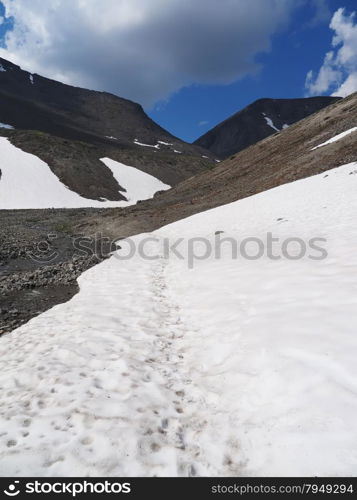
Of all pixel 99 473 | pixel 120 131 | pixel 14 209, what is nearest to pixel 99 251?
pixel 99 473

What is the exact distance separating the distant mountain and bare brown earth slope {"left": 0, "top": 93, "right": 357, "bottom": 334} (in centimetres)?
2279

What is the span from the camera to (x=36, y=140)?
76812 mm

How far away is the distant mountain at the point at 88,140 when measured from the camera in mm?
68375

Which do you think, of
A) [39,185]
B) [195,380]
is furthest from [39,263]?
[39,185]

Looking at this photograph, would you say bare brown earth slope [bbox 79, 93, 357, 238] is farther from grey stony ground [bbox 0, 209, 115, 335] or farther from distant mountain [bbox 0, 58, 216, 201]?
distant mountain [bbox 0, 58, 216, 201]

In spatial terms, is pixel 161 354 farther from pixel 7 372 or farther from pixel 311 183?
pixel 311 183

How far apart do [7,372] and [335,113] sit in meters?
54.7

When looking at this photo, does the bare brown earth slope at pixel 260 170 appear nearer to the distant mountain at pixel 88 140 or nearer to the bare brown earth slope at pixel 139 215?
the bare brown earth slope at pixel 139 215

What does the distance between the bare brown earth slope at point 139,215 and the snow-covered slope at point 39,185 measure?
9.70m
